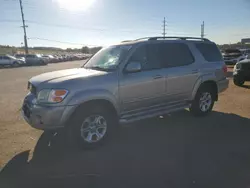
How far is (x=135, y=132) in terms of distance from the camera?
5.27 metres

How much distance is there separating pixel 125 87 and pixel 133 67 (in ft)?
1.36

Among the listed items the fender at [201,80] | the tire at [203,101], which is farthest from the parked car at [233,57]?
the fender at [201,80]

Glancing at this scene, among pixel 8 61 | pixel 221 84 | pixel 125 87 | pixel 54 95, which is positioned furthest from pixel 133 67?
pixel 8 61

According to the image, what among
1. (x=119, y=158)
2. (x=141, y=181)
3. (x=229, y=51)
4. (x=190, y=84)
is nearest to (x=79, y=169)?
(x=119, y=158)

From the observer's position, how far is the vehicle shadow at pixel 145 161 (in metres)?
3.32

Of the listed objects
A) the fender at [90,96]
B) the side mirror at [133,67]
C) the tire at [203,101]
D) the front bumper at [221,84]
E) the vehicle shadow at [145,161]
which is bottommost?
the vehicle shadow at [145,161]

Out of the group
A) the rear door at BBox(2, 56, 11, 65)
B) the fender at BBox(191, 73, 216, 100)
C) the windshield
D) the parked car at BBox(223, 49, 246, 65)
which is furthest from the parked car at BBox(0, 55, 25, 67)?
the fender at BBox(191, 73, 216, 100)

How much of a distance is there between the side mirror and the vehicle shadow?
4.67 ft

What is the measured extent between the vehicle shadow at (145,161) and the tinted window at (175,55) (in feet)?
5.04

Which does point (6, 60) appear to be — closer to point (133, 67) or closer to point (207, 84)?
point (207, 84)

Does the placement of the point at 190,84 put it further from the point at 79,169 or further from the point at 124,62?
the point at 79,169

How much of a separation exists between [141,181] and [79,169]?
1009mm

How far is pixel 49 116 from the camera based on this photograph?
3850mm

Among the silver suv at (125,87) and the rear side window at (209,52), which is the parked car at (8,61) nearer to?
the silver suv at (125,87)
